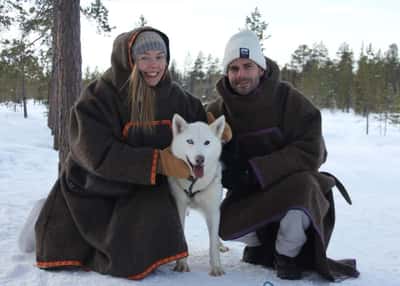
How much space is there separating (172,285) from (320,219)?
124cm

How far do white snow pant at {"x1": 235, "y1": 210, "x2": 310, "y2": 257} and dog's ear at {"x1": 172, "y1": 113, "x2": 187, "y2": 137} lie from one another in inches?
42.1

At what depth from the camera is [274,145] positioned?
11.9ft

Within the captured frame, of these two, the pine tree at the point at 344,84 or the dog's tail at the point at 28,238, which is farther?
the pine tree at the point at 344,84

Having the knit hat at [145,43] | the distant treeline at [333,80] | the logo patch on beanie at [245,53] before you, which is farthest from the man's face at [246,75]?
the distant treeline at [333,80]

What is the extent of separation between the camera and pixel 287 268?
10.5 ft

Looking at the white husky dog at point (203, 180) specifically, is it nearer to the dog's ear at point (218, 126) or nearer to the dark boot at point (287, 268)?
the dog's ear at point (218, 126)

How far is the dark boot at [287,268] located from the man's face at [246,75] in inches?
56.8

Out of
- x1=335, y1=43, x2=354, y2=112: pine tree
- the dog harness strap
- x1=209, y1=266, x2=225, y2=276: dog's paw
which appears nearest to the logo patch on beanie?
the dog harness strap

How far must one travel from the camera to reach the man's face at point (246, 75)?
3.66m

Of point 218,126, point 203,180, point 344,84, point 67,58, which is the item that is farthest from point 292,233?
point 344,84

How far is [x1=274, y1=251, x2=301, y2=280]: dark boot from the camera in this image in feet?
10.4

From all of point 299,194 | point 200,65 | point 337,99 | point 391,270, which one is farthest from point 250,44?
point 200,65

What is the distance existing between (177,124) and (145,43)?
716mm

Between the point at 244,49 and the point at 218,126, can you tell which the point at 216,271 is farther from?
the point at 244,49
